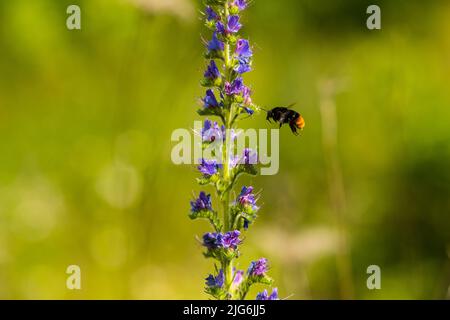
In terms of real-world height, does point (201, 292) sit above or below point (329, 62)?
below

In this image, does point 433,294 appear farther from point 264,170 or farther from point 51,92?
point 51,92

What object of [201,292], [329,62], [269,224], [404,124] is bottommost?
[201,292]

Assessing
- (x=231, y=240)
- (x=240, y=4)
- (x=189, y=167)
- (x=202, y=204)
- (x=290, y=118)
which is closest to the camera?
(x=231, y=240)

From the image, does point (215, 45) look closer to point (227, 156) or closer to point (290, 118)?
point (227, 156)

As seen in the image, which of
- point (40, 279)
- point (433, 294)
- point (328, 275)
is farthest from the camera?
point (328, 275)

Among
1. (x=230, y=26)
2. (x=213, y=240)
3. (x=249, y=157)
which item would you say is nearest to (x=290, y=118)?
(x=249, y=157)

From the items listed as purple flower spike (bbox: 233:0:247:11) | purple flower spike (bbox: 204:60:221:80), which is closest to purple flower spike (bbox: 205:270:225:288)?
purple flower spike (bbox: 204:60:221:80)

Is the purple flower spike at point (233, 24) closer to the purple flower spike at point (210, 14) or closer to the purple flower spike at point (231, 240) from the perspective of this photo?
the purple flower spike at point (210, 14)

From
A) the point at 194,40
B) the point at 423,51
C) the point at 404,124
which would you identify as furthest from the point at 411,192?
the point at 194,40
